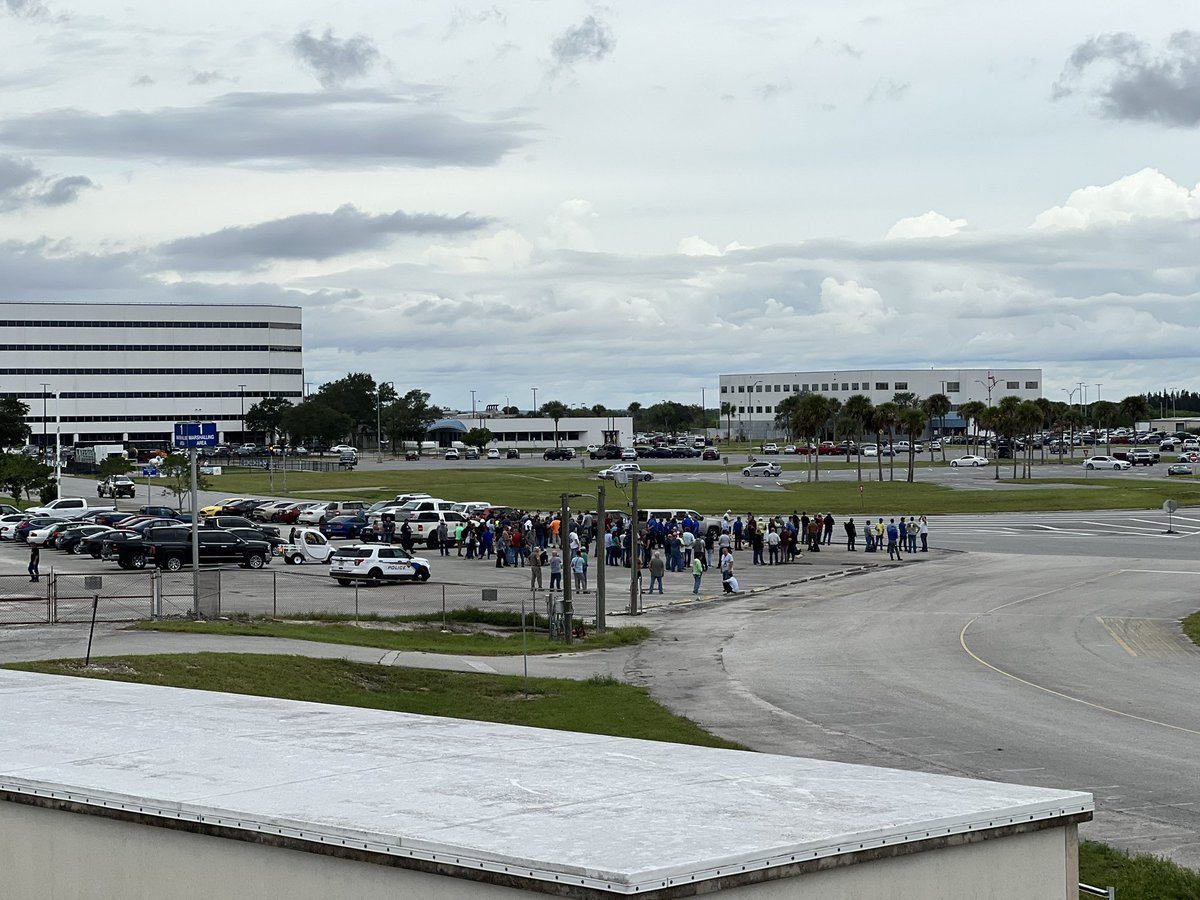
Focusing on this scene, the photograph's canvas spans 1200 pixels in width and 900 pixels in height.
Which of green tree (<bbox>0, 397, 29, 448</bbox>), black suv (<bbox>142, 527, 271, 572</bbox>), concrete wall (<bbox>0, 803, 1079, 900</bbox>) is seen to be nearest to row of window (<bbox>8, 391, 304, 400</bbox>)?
green tree (<bbox>0, 397, 29, 448</bbox>)

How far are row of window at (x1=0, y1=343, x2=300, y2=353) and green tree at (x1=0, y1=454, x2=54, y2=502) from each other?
91.3 m

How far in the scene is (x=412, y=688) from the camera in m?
25.3

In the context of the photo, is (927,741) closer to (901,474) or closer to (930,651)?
(930,651)

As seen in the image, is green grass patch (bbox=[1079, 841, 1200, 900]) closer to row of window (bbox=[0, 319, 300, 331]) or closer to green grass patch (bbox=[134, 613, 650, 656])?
green grass patch (bbox=[134, 613, 650, 656])

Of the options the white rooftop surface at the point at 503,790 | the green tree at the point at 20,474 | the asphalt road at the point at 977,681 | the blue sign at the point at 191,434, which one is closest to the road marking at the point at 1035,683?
the asphalt road at the point at 977,681

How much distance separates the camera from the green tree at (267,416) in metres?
166

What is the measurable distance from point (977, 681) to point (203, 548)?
30.3 metres

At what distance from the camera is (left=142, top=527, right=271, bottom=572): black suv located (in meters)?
46.9

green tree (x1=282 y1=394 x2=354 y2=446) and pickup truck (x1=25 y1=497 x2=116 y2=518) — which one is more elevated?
green tree (x1=282 y1=394 x2=354 y2=446)

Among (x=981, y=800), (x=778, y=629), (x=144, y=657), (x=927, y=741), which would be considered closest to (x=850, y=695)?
(x=927, y=741)

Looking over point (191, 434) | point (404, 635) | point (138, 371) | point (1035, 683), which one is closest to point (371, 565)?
point (404, 635)

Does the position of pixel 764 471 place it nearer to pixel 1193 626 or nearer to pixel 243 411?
pixel 1193 626

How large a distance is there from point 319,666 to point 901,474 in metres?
96.5

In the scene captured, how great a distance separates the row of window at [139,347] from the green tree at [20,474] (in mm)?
91314
